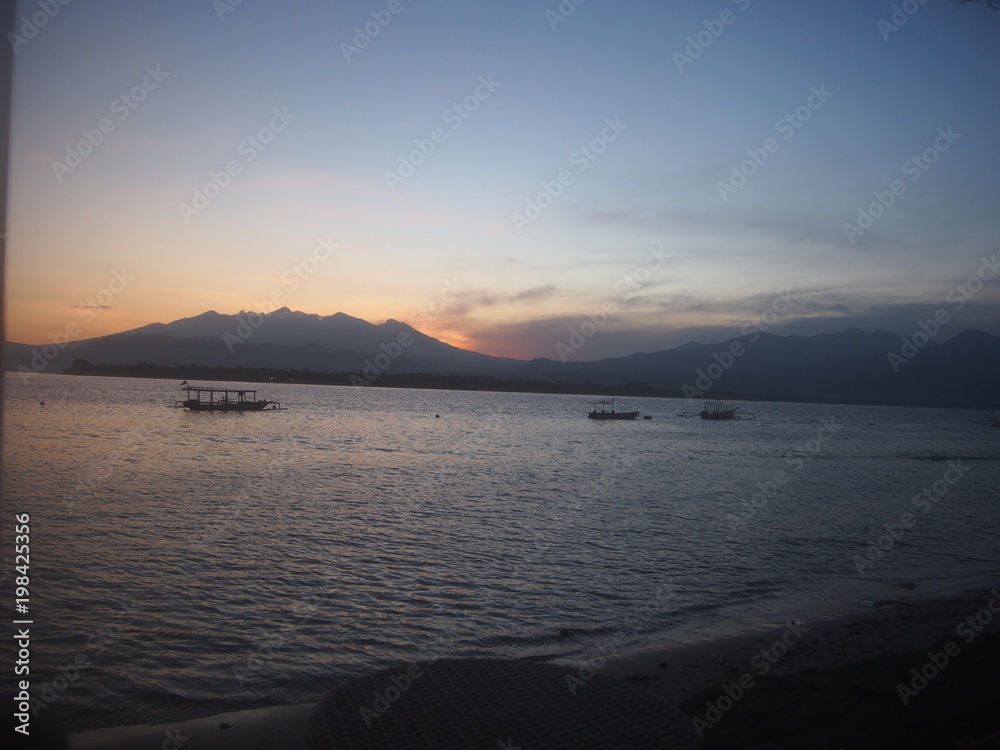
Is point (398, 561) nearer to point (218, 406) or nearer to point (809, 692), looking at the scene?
point (809, 692)

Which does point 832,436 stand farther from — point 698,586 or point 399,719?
point 399,719

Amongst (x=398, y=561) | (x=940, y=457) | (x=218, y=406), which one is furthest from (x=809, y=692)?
(x=218, y=406)

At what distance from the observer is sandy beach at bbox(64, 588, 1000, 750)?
5652 mm

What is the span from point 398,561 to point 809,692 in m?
8.64

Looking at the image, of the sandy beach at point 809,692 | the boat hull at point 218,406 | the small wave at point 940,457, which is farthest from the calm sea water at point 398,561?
the boat hull at point 218,406

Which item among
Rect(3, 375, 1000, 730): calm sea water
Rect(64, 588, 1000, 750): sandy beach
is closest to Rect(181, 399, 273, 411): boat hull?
Rect(3, 375, 1000, 730): calm sea water

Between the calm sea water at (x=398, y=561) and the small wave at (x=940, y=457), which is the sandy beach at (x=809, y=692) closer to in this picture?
the calm sea water at (x=398, y=561)

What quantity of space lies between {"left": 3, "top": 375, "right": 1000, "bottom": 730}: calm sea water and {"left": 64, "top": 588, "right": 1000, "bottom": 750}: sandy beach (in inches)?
25.9

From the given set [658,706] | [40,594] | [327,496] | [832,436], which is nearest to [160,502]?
[327,496]

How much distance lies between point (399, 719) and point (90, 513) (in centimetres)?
1780

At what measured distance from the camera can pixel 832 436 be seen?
70.2 meters

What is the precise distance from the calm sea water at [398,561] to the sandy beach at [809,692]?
659mm

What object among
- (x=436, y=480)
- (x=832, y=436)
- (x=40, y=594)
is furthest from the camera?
(x=832, y=436)

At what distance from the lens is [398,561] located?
13.6 meters
